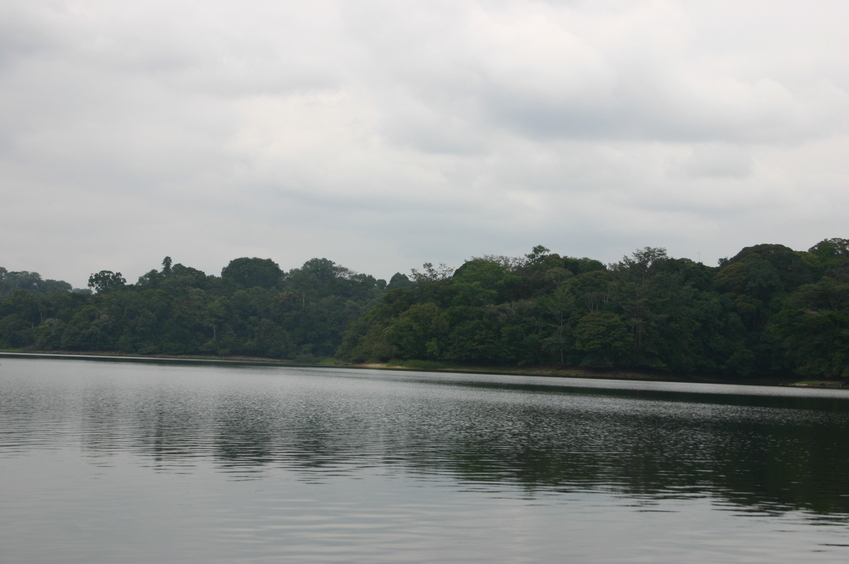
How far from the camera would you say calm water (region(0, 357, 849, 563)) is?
14031 millimetres

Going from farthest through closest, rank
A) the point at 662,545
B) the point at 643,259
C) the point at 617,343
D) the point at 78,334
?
the point at 78,334 → the point at 643,259 → the point at 617,343 → the point at 662,545

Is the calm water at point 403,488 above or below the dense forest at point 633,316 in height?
below

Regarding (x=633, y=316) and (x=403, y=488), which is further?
(x=633, y=316)

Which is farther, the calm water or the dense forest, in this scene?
the dense forest

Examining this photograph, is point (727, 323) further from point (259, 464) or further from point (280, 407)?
point (259, 464)

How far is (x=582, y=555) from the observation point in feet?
45.2

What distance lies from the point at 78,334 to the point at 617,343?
13623 centimetres

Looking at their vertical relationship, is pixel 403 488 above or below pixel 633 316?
below

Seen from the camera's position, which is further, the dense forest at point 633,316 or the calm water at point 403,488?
the dense forest at point 633,316

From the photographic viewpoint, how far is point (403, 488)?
65.0ft

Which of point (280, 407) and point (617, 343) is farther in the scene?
point (617, 343)

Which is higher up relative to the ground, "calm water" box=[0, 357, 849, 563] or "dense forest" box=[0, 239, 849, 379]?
"dense forest" box=[0, 239, 849, 379]

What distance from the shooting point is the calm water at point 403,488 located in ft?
46.0

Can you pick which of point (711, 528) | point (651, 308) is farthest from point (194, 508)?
point (651, 308)
